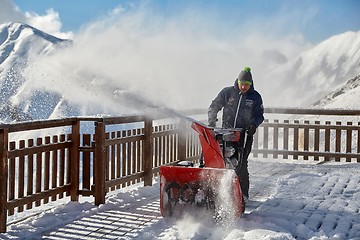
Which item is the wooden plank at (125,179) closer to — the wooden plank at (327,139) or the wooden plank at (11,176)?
the wooden plank at (11,176)

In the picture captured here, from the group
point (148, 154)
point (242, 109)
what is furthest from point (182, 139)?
point (242, 109)

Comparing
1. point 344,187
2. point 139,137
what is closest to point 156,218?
point 139,137

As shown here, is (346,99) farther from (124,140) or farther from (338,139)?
(124,140)

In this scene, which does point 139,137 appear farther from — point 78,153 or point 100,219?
point 100,219

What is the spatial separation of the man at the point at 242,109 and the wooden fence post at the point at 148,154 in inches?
66.0

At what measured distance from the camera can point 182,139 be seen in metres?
10.7

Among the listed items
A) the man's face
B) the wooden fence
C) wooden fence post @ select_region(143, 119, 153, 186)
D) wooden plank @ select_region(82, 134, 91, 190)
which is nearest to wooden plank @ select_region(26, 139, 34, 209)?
the wooden fence

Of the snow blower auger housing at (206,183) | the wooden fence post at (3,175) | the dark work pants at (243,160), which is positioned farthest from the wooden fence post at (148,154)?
the wooden fence post at (3,175)

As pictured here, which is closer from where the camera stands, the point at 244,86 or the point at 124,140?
the point at 244,86

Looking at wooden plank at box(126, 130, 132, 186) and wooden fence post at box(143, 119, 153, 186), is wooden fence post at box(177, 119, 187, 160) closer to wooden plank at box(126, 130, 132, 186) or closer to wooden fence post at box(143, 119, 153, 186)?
wooden fence post at box(143, 119, 153, 186)

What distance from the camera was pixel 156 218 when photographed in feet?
22.2

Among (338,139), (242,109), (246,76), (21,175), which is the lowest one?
(21,175)

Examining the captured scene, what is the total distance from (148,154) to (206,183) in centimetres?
275

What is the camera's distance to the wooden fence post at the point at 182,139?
1060 centimetres
